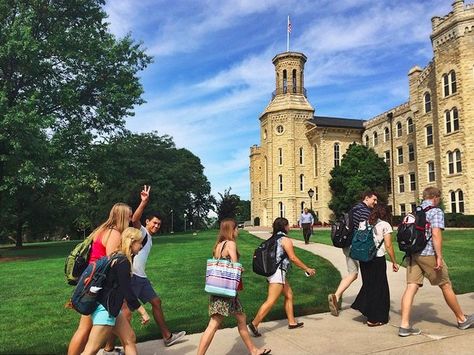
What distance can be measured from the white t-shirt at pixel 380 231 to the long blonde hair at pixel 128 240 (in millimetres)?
3915

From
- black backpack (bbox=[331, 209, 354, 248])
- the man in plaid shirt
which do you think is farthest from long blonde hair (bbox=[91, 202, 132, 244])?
the man in plaid shirt

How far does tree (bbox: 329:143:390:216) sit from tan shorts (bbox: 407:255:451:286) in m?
40.8

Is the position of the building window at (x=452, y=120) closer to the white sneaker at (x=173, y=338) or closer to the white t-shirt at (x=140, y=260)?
the white sneaker at (x=173, y=338)

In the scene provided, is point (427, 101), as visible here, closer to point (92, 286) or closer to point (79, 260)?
point (79, 260)

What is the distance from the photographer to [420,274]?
6359 millimetres

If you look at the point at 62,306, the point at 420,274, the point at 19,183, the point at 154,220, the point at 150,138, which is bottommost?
the point at 62,306

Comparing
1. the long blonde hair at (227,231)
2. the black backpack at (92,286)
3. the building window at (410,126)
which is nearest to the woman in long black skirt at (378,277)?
the long blonde hair at (227,231)

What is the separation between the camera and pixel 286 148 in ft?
190

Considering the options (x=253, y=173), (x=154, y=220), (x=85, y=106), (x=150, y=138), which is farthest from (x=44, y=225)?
(x=154, y=220)

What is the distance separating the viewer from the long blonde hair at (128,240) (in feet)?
14.8

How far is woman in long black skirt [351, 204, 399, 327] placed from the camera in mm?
6816

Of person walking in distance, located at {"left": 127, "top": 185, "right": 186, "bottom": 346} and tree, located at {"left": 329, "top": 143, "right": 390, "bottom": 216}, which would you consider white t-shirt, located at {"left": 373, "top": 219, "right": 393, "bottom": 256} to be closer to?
person walking in distance, located at {"left": 127, "top": 185, "right": 186, "bottom": 346}

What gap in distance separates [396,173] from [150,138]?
113ft

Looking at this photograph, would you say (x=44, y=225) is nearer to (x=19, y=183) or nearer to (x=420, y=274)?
(x=19, y=183)
